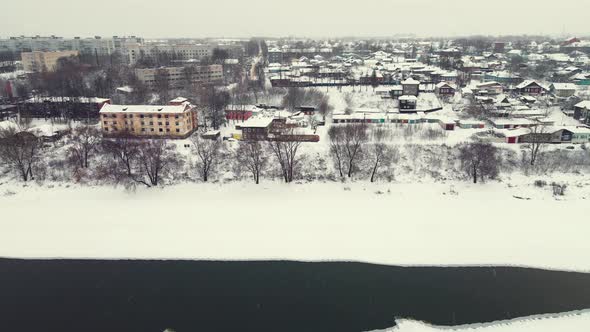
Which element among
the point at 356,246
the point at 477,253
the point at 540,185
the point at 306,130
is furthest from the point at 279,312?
the point at 306,130

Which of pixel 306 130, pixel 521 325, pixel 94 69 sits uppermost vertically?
pixel 94 69

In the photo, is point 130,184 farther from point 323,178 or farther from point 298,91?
point 298,91

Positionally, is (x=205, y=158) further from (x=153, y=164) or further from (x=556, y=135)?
(x=556, y=135)

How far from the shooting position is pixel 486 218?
14477 millimetres

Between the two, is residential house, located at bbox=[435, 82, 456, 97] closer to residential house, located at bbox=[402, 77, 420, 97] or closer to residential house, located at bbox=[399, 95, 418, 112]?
residential house, located at bbox=[402, 77, 420, 97]

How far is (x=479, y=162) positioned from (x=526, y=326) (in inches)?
377

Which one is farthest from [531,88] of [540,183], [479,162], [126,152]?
[126,152]

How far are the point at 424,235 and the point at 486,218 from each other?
2.78m

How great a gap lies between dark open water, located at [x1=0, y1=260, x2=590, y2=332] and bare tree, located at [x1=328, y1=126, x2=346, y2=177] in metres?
7.58

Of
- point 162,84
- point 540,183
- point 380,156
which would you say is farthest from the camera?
point 162,84

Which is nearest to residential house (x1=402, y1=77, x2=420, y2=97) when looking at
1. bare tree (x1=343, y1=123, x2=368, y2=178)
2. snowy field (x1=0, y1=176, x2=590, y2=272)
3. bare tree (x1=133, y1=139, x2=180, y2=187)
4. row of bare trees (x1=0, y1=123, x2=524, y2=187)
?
row of bare trees (x1=0, y1=123, x2=524, y2=187)

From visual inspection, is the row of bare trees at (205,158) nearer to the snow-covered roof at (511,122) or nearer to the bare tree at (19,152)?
the bare tree at (19,152)

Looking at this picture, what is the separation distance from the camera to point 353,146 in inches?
782

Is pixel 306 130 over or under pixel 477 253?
over
